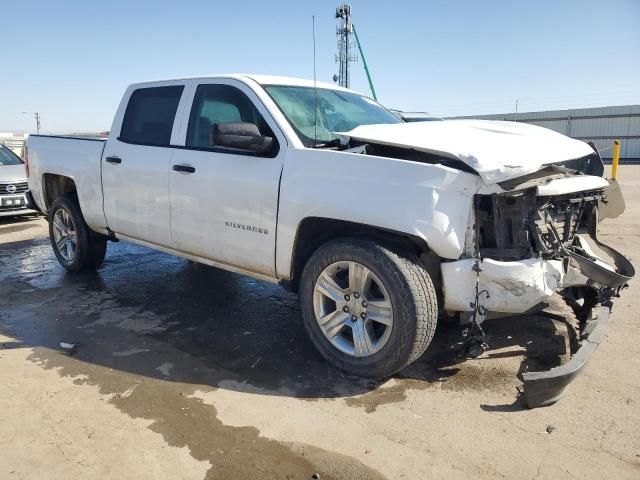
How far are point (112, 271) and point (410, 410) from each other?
14.1 ft

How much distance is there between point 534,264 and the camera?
119 inches

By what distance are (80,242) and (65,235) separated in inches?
16.2

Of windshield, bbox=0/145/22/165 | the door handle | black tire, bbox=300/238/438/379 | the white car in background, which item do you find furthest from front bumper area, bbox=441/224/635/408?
windshield, bbox=0/145/22/165

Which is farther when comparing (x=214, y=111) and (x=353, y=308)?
(x=214, y=111)

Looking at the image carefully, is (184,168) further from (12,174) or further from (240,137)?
(12,174)

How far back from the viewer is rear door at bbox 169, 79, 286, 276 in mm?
3613

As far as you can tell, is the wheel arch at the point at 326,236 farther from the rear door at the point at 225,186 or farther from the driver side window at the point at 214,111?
the driver side window at the point at 214,111

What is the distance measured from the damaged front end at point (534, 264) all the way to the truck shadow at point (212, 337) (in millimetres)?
415

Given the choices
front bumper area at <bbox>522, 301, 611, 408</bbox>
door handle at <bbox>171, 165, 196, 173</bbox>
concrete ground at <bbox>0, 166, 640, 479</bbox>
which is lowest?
concrete ground at <bbox>0, 166, 640, 479</bbox>

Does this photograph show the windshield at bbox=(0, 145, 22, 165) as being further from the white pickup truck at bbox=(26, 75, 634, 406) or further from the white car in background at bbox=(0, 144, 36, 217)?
the white pickup truck at bbox=(26, 75, 634, 406)

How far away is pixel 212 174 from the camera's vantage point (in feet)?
12.8

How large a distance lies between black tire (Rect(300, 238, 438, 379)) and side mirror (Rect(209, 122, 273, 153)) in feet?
2.80

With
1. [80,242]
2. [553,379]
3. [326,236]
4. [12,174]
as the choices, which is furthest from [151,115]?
[12,174]

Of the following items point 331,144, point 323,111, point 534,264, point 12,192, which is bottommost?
point 12,192
